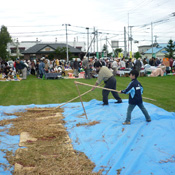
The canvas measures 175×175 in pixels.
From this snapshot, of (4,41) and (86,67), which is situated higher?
(4,41)

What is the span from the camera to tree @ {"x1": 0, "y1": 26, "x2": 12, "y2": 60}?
177 ft

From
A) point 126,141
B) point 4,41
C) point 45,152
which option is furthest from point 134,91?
point 4,41

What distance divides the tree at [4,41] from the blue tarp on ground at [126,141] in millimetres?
49209

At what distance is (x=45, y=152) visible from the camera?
476 centimetres

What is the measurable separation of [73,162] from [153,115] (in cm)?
357

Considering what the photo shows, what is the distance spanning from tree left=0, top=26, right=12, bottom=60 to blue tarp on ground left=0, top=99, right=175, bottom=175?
49209mm

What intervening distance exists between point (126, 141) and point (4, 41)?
56.2 metres

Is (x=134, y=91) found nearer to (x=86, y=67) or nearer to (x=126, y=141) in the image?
(x=126, y=141)

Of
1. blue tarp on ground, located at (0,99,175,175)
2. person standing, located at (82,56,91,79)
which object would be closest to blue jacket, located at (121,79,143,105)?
blue tarp on ground, located at (0,99,175,175)

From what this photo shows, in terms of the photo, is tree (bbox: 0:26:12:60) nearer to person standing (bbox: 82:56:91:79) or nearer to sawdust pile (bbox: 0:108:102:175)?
person standing (bbox: 82:56:91:79)


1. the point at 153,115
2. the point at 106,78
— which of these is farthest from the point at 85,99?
the point at 153,115

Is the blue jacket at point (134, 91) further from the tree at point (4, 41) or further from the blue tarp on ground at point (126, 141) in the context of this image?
the tree at point (4, 41)

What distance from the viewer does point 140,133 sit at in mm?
5637

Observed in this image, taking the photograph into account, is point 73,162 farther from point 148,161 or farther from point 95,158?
point 148,161
